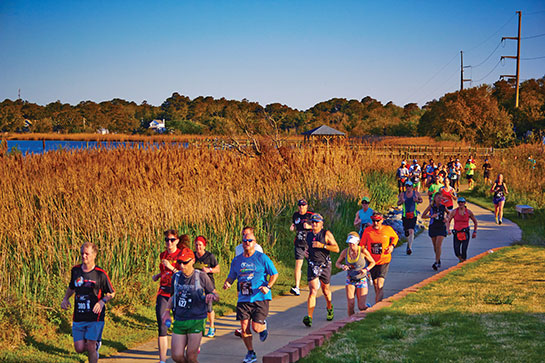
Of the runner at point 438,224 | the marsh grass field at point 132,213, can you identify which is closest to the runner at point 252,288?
the marsh grass field at point 132,213

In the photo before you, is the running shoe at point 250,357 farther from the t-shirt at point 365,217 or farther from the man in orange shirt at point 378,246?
the t-shirt at point 365,217

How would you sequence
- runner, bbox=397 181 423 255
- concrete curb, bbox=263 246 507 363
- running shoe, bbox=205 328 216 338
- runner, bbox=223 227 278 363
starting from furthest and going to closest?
runner, bbox=397 181 423 255
running shoe, bbox=205 328 216 338
runner, bbox=223 227 278 363
concrete curb, bbox=263 246 507 363

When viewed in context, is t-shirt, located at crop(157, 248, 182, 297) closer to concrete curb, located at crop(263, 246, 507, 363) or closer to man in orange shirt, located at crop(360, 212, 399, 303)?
concrete curb, located at crop(263, 246, 507, 363)

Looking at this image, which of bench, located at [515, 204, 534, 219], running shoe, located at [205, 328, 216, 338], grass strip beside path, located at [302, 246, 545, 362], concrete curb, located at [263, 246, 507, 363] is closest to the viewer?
concrete curb, located at [263, 246, 507, 363]

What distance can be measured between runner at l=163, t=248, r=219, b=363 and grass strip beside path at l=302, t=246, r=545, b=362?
1385 millimetres

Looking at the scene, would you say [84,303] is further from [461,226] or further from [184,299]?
[461,226]

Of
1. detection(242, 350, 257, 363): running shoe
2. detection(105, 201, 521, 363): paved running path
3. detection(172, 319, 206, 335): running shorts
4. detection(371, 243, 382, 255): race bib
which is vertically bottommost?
detection(105, 201, 521, 363): paved running path

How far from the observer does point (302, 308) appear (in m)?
11.3

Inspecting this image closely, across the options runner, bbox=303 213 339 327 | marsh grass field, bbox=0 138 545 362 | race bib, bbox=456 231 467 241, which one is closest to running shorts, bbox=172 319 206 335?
marsh grass field, bbox=0 138 545 362

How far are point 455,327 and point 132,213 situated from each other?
6.98m

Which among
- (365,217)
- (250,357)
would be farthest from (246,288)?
(365,217)

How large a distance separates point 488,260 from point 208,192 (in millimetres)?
7220

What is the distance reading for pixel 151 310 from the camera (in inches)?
423

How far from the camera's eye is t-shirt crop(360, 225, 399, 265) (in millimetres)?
10258
